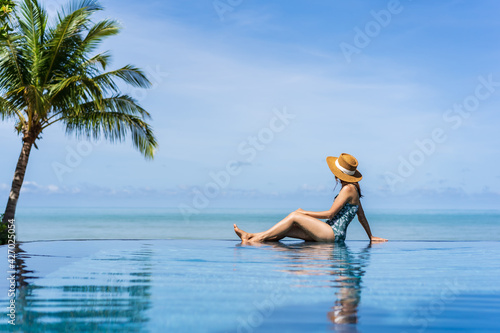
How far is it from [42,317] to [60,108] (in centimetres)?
1091

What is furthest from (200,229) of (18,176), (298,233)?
(298,233)

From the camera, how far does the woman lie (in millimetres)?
8570

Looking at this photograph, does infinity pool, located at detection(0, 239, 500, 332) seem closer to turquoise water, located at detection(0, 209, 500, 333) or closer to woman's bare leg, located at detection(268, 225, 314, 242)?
turquoise water, located at detection(0, 209, 500, 333)

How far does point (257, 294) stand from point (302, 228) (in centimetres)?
471

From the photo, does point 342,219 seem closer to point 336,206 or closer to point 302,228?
point 336,206

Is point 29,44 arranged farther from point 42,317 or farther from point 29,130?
point 42,317

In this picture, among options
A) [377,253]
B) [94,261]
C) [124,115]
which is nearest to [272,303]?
[94,261]

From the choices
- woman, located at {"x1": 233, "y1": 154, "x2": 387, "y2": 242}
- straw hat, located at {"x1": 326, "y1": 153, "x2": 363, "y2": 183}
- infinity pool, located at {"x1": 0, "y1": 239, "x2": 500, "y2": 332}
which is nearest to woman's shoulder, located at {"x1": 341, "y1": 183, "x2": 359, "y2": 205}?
woman, located at {"x1": 233, "y1": 154, "x2": 387, "y2": 242}

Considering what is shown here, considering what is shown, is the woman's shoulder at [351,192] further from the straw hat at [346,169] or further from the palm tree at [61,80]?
the palm tree at [61,80]

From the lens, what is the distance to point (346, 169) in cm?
873

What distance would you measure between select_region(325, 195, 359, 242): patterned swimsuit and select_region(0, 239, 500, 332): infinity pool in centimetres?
186

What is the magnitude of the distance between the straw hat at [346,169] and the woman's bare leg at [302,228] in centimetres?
80

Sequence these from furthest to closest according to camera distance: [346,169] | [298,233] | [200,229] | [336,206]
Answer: [200,229] → [298,233] → [346,169] → [336,206]

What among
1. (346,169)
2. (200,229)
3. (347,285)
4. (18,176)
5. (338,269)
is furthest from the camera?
(200,229)
